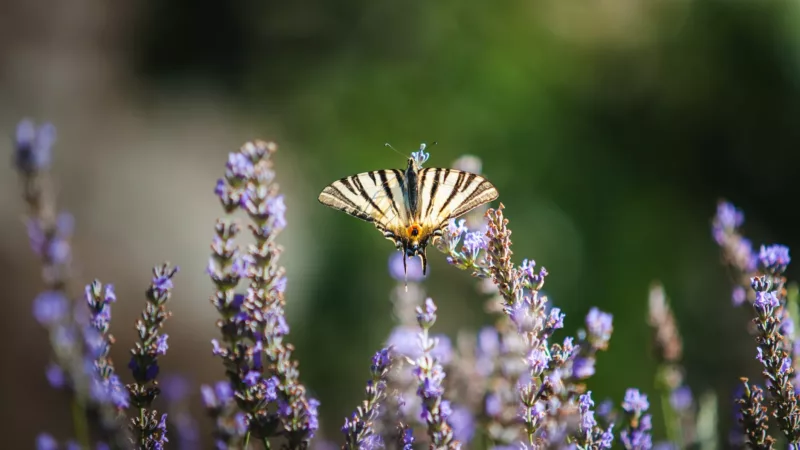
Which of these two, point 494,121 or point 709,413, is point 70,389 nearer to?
point 709,413

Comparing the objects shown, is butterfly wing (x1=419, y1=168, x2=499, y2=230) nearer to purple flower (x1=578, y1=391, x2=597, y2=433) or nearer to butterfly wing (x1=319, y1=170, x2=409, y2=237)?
butterfly wing (x1=319, y1=170, x2=409, y2=237)

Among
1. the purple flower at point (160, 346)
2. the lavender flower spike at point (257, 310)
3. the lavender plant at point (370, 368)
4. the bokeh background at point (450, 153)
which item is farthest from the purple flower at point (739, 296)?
the bokeh background at point (450, 153)

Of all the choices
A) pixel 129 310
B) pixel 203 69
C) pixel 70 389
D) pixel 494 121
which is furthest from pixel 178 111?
pixel 70 389

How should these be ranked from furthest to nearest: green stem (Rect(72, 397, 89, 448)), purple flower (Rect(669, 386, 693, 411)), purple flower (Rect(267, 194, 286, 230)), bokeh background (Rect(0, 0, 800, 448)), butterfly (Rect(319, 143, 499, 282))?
bokeh background (Rect(0, 0, 800, 448)) → purple flower (Rect(669, 386, 693, 411)) → butterfly (Rect(319, 143, 499, 282)) → purple flower (Rect(267, 194, 286, 230)) → green stem (Rect(72, 397, 89, 448))

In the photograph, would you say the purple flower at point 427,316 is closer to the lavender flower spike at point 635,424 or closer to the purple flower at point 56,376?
the lavender flower spike at point 635,424

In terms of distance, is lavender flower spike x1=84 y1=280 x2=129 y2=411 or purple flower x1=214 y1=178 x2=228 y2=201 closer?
lavender flower spike x1=84 y1=280 x2=129 y2=411

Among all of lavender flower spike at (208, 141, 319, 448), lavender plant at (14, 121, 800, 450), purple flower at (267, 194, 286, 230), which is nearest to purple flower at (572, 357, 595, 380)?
lavender plant at (14, 121, 800, 450)

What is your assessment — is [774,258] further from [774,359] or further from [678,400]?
[678,400]
